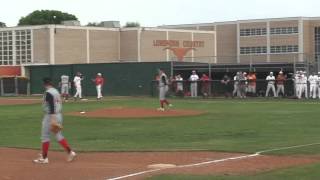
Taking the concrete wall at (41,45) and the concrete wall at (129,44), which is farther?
the concrete wall at (129,44)

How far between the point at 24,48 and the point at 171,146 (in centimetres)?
5619

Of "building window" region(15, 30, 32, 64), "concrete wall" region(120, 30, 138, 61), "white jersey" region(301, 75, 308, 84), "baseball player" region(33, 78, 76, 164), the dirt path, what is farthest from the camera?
"concrete wall" region(120, 30, 138, 61)

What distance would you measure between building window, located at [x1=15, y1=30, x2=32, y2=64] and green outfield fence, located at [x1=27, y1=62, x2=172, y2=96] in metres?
15.8

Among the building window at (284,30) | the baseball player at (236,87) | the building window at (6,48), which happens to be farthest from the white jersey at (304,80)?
the building window at (284,30)

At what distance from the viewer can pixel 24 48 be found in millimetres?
70438

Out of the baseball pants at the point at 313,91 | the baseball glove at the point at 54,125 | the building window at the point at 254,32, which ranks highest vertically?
the building window at the point at 254,32

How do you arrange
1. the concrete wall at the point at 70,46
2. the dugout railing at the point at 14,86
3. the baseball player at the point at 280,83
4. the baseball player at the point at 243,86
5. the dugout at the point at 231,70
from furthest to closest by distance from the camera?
the concrete wall at the point at 70,46, the dugout railing at the point at 14,86, the dugout at the point at 231,70, the baseball player at the point at 243,86, the baseball player at the point at 280,83

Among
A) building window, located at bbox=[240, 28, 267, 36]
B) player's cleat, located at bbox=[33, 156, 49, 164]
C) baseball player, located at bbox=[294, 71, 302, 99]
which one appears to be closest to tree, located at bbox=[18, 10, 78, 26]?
building window, located at bbox=[240, 28, 267, 36]

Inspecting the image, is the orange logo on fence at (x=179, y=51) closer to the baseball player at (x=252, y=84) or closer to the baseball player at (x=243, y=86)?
the baseball player at (x=252, y=84)

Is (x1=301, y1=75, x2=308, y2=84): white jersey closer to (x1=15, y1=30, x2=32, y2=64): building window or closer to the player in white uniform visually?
the player in white uniform

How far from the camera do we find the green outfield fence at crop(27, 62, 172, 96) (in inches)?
1969

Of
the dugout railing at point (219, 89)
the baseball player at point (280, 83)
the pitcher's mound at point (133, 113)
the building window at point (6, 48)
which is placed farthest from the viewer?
the building window at point (6, 48)

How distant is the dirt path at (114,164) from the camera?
11.5 m

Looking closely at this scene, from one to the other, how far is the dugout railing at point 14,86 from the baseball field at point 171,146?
30.4m
